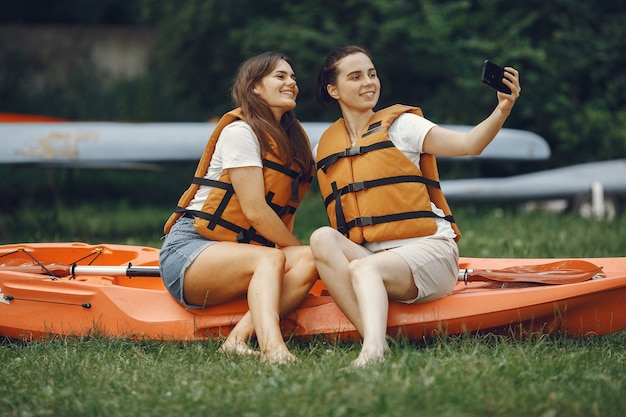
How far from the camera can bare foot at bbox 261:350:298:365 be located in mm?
2736

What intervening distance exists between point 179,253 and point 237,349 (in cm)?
45

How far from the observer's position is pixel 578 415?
2150 millimetres

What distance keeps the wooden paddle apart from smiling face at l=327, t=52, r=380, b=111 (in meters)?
0.84

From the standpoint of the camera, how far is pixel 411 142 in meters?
3.11

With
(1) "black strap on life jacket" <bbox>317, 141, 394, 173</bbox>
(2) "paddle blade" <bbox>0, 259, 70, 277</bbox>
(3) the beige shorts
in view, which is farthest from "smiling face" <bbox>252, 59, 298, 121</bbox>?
(2) "paddle blade" <bbox>0, 259, 70, 277</bbox>

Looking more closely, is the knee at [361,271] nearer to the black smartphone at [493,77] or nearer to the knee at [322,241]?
the knee at [322,241]

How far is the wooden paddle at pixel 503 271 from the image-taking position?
3.14 metres

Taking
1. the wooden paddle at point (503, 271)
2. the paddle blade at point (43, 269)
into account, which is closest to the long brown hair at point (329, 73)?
the wooden paddle at point (503, 271)

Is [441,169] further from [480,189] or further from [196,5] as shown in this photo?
[196,5]

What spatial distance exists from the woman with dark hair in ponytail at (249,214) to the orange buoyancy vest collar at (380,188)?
0.57 feet

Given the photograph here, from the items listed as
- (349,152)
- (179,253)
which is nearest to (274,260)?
(179,253)

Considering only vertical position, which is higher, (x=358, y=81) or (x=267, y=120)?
(x=358, y=81)

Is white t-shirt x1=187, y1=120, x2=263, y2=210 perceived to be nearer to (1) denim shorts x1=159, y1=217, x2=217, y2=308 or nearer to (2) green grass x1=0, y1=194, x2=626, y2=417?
(1) denim shorts x1=159, y1=217, x2=217, y2=308

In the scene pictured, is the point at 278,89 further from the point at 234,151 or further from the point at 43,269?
the point at 43,269
